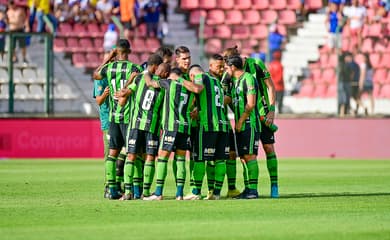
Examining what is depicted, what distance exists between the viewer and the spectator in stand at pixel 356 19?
2831cm

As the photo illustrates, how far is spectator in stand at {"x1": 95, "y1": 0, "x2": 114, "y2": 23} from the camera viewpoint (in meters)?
31.2

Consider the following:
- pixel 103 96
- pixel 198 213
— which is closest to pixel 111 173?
pixel 103 96

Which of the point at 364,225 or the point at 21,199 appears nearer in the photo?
the point at 364,225

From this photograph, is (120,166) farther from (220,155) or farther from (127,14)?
(127,14)

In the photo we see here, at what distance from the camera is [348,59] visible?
2778 centimetres

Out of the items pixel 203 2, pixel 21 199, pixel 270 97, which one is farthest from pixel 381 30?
pixel 21 199

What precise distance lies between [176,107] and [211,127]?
548mm

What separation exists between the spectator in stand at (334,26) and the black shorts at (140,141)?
13676mm

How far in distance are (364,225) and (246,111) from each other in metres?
3.89

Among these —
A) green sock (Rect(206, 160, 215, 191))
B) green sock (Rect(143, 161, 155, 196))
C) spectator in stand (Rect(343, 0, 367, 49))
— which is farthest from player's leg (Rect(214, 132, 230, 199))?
spectator in stand (Rect(343, 0, 367, 49))

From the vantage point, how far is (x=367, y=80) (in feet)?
91.1

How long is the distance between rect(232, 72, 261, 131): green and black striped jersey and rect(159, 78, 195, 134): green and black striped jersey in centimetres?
71

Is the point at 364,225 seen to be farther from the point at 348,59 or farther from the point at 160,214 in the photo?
the point at 348,59

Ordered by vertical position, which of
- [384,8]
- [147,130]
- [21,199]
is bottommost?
[21,199]
